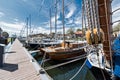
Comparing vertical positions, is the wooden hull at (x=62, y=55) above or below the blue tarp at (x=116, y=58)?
below

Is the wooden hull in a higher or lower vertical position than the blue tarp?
lower

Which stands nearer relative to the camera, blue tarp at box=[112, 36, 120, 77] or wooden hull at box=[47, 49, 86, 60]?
blue tarp at box=[112, 36, 120, 77]

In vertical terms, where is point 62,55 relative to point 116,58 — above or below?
below

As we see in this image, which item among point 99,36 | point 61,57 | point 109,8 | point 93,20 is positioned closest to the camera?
point 99,36

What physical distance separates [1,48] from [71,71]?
582 cm

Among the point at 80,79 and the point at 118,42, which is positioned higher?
the point at 118,42

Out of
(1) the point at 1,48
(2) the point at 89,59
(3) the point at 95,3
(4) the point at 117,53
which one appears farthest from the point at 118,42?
(1) the point at 1,48

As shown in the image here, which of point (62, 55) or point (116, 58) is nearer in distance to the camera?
point (116, 58)

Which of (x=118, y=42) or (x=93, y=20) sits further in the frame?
(x=118, y=42)

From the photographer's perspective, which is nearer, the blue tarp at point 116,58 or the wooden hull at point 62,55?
the blue tarp at point 116,58

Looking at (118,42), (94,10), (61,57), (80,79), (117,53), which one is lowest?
(80,79)

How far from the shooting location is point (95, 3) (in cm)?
385

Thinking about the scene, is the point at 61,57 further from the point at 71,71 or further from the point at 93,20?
the point at 93,20

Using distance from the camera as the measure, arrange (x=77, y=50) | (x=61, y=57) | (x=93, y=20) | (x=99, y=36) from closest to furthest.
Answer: (x=99, y=36)
(x=93, y=20)
(x=61, y=57)
(x=77, y=50)
